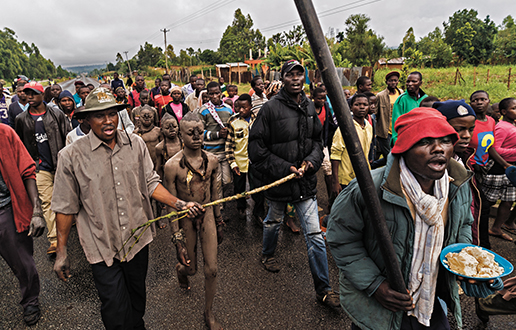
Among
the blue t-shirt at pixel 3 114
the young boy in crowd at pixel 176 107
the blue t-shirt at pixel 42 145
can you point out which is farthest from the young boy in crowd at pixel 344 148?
the blue t-shirt at pixel 3 114

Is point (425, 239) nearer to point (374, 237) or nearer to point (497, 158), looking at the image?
point (374, 237)

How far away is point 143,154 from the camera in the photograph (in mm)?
2600

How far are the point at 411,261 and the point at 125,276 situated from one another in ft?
7.54

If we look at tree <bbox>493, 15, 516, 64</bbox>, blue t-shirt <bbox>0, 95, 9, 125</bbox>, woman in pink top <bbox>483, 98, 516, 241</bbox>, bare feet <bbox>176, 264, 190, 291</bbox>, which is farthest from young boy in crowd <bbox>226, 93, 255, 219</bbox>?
tree <bbox>493, 15, 516, 64</bbox>

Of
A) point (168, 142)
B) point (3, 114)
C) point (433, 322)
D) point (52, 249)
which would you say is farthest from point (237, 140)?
point (3, 114)

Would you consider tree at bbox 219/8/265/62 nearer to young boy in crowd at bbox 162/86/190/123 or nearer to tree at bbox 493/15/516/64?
tree at bbox 493/15/516/64

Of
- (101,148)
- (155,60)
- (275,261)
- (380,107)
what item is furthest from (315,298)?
(155,60)

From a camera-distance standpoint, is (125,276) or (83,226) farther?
(125,276)

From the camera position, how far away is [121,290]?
2.44m

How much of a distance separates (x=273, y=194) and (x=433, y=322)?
1.97m

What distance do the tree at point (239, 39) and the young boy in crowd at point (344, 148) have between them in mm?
68452

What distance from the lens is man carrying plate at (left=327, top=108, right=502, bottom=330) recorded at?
156 cm

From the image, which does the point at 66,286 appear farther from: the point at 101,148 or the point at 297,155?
the point at 297,155

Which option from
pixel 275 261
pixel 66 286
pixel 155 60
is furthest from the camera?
pixel 155 60
